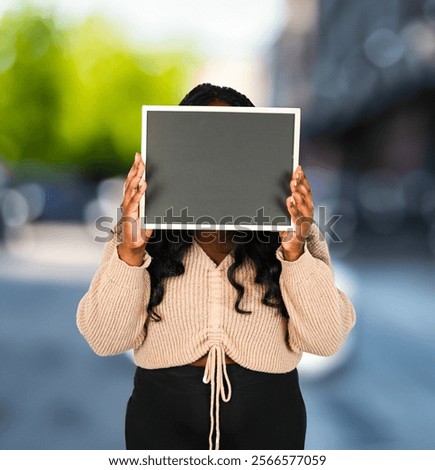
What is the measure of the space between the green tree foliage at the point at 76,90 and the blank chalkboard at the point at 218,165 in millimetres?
1381

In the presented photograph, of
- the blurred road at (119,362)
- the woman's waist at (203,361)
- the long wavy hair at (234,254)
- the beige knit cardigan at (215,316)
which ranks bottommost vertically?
the blurred road at (119,362)

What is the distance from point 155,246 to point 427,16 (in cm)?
183

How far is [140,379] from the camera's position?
132 cm

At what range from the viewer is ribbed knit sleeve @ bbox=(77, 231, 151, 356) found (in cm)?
118

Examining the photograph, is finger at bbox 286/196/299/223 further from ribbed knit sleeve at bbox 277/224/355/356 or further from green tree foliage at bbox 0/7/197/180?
green tree foliage at bbox 0/7/197/180

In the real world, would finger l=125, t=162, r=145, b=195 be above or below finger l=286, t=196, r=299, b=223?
above

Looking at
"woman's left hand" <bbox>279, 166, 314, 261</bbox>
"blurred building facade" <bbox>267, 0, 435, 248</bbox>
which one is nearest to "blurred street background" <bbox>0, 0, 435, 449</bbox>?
"blurred building facade" <bbox>267, 0, 435, 248</bbox>

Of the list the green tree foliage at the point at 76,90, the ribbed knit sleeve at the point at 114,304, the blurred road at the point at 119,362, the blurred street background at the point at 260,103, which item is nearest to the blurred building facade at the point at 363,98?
the blurred street background at the point at 260,103

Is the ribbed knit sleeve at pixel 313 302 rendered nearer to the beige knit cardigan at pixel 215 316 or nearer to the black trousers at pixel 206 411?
the beige knit cardigan at pixel 215 316

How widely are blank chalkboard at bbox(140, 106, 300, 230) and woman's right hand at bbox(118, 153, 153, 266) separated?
0.08ft

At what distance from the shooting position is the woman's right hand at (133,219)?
45.9 inches

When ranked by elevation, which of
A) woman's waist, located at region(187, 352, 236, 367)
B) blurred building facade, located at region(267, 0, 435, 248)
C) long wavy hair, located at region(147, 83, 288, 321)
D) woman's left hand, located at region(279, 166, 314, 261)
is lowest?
woman's waist, located at region(187, 352, 236, 367)

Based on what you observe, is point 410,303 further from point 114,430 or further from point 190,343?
point 190,343
